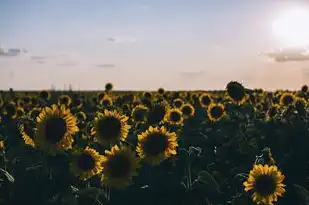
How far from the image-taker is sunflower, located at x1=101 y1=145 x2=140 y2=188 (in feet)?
19.6

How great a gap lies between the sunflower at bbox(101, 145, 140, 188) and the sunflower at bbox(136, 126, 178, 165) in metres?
0.60

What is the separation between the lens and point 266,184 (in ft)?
19.5

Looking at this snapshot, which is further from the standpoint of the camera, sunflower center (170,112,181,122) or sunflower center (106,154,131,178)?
sunflower center (170,112,181,122)

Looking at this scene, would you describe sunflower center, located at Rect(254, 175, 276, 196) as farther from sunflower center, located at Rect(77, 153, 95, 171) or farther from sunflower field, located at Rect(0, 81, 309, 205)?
sunflower center, located at Rect(77, 153, 95, 171)

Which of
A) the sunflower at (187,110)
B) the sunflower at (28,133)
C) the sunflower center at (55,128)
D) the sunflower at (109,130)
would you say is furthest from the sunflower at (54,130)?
the sunflower at (187,110)

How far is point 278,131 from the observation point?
12242 mm

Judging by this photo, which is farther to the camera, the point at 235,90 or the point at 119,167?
the point at 235,90

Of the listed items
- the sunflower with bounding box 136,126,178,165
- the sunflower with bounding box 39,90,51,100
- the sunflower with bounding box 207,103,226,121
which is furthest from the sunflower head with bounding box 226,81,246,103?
the sunflower with bounding box 39,90,51,100

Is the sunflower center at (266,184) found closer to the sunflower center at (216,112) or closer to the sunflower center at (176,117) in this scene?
the sunflower center at (176,117)

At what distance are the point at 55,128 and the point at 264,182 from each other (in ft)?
8.88

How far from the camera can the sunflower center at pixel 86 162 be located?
648 centimetres

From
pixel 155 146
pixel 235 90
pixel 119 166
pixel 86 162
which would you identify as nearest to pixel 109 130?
pixel 86 162

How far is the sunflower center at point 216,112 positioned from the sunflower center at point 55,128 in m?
8.31

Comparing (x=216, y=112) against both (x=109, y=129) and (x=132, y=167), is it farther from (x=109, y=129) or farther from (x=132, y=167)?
(x=132, y=167)
